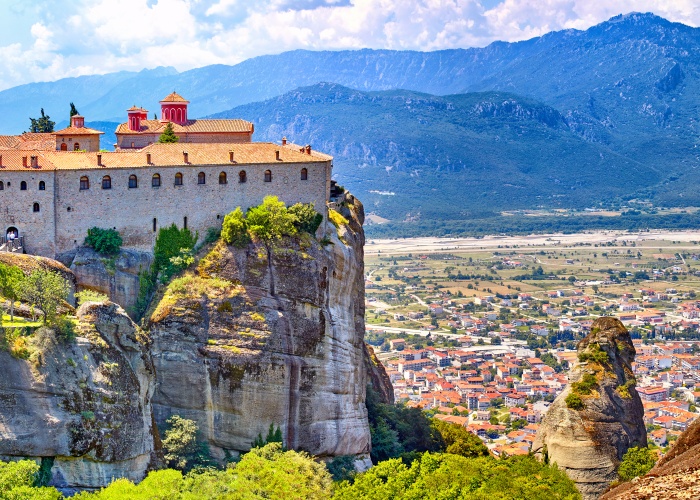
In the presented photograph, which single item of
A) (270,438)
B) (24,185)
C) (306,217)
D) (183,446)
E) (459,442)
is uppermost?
(24,185)

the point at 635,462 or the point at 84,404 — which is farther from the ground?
the point at 84,404

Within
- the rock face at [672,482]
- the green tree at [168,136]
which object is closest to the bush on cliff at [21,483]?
the green tree at [168,136]

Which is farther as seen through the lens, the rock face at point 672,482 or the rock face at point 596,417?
the rock face at point 596,417

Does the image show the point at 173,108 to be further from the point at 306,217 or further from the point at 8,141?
the point at 306,217

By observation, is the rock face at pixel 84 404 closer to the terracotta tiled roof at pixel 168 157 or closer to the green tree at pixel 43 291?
the green tree at pixel 43 291

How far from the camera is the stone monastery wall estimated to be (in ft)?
180

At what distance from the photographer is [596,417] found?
64438mm

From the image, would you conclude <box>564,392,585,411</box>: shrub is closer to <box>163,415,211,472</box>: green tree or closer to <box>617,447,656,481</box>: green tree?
<box>617,447,656,481</box>: green tree

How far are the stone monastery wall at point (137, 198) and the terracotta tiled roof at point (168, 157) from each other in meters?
0.27

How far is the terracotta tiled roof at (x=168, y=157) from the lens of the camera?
55281mm

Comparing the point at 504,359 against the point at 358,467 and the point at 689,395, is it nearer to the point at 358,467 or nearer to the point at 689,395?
the point at 689,395

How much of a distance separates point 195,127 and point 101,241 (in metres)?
15.7

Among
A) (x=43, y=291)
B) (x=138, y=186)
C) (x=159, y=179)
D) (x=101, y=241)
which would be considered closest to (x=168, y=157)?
(x=159, y=179)

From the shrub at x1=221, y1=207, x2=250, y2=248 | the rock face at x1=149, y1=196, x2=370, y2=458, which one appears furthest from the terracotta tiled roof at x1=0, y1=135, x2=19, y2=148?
the rock face at x1=149, y1=196, x2=370, y2=458
